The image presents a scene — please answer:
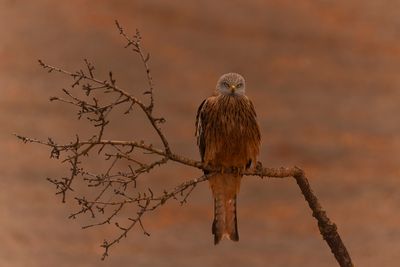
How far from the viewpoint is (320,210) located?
162 inches

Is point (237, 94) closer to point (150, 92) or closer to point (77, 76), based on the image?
point (150, 92)

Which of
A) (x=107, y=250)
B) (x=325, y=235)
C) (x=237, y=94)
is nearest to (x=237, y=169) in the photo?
(x=237, y=94)

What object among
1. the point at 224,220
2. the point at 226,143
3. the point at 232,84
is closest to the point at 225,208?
the point at 224,220

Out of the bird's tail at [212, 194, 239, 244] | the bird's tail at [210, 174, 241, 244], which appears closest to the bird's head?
the bird's tail at [210, 174, 241, 244]

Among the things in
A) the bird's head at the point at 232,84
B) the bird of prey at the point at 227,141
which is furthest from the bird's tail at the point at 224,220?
the bird's head at the point at 232,84

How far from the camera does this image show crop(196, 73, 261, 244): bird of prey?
3.89m

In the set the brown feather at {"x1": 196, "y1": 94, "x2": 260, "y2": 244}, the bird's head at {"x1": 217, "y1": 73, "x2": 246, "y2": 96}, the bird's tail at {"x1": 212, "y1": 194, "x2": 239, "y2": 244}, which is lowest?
the bird's tail at {"x1": 212, "y1": 194, "x2": 239, "y2": 244}

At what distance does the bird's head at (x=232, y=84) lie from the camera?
4.05 m

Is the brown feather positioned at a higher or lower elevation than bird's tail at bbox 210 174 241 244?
higher

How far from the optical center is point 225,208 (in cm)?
414

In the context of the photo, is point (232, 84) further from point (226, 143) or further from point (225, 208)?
point (225, 208)

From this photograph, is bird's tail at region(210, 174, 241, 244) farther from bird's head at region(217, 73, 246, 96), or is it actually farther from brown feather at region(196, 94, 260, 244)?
bird's head at region(217, 73, 246, 96)

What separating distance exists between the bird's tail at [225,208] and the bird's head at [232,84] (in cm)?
51

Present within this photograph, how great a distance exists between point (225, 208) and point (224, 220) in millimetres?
76
